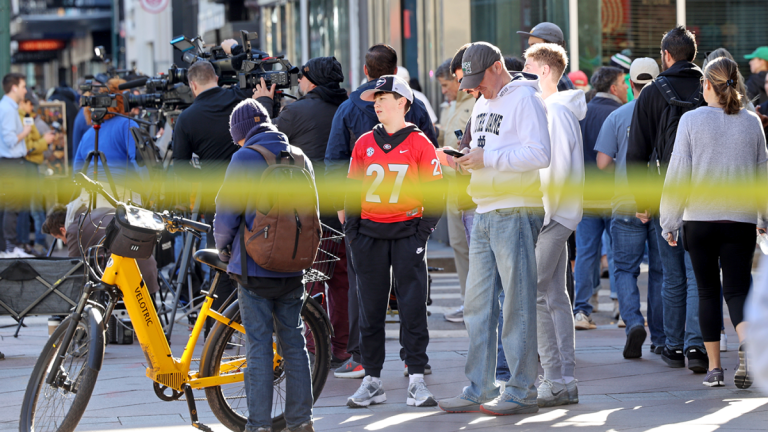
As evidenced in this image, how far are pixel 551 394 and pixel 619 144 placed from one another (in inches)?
87.4

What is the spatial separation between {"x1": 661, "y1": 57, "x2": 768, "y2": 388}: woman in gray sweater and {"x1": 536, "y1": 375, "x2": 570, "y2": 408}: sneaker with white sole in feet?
3.44

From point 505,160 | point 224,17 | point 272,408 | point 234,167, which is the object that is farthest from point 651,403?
point 224,17

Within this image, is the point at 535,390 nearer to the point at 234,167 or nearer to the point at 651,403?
the point at 651,403

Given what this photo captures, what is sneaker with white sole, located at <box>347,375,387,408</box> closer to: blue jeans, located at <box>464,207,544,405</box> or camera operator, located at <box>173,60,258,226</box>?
blue jeans, located at <box>464,207,544,405</box>

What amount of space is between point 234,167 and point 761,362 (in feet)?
10.1

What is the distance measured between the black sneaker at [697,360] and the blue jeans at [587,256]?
5.75ft

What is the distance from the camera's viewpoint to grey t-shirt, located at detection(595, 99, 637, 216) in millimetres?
6746

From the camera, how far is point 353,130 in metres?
6.12

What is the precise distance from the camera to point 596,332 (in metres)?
7.89

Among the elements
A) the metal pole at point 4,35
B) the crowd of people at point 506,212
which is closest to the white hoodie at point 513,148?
the crowd of people at point 506,212

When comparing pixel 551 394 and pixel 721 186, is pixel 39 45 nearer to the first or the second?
pixel 551 394

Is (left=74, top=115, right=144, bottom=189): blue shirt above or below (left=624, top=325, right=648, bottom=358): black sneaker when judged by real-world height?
above

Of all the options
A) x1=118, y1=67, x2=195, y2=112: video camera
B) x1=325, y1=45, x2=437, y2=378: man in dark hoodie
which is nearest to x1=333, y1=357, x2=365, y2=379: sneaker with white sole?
x1=325, y1=45, x2=437, y2=378: man in dark hoodie

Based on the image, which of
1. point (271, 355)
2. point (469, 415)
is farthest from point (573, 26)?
point (271, 355)
